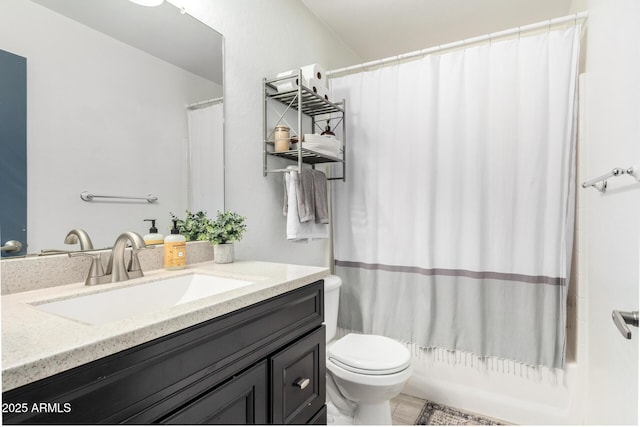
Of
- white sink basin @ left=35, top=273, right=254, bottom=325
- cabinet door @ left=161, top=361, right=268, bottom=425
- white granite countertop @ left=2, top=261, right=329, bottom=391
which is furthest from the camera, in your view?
white sink basin @ left=35, top=273, right=254, bottom=325

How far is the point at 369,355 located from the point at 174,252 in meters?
1.06

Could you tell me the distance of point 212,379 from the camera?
2.56 feet

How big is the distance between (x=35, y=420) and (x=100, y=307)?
46 cm

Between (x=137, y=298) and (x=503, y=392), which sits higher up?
(x=137, y=298)

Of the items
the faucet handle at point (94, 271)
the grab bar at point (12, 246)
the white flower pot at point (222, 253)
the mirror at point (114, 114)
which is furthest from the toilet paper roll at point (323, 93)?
the grab bar at point (12, 246)

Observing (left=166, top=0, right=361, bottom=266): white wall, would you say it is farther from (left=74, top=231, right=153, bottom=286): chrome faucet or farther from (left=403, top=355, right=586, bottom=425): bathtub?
(left=403, top=355, right=586, bottom=425): bathtub

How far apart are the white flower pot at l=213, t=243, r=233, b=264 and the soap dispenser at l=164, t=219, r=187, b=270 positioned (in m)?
0.15

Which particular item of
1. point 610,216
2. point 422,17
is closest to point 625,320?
point 610,216

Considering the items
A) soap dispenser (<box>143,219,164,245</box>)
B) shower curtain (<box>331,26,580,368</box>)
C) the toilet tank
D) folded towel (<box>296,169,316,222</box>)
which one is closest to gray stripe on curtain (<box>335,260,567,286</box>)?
shower curtain (<box>331,26,580,368</box>)

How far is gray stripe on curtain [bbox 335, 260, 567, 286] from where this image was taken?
1.71 meters

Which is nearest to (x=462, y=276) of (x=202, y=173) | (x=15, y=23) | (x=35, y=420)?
(x=202, y=173)

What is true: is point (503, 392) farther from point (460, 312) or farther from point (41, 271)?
point (41, 271)

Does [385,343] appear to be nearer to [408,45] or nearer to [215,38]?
[215,38]

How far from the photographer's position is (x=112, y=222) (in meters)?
1.13
